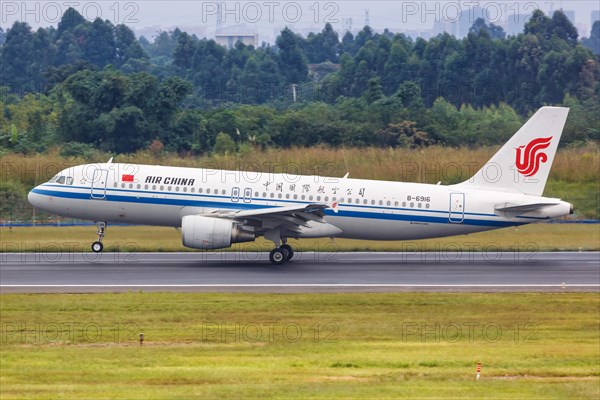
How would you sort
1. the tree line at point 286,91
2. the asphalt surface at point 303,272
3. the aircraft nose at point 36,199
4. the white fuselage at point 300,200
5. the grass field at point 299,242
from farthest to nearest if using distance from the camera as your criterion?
the tree line at point 286,91, the grass field at point 299,242, the aircraft nose at point 36,199, the white fuselage at point 300,200, the asphalt surface at point 303,272

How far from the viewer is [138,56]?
135m

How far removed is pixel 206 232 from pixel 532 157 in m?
12.4

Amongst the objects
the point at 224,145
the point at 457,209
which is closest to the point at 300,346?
the point at 457,209

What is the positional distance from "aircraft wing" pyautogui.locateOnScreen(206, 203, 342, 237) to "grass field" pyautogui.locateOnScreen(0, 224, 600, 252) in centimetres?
472

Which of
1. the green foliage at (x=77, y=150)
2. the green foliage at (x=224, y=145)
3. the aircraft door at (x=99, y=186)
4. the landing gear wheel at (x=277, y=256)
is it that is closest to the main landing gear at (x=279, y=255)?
the landing gear wheel at (x=277, y=256)

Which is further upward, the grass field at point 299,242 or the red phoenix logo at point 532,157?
the red phoenix logo at point 532,157

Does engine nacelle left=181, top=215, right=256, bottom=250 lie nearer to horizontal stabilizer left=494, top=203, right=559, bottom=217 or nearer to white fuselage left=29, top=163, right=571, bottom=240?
white fuselage left=29, top=163, right=571, bottom=240

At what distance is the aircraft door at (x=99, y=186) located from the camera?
39000 mm

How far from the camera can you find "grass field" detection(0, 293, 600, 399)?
20.3m

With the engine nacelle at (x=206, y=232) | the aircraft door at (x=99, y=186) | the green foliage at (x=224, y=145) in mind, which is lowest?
the engine nacelle at (x=206, y=232)

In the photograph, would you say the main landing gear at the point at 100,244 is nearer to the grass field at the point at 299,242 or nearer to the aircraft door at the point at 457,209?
the grass field at the point at 299,242

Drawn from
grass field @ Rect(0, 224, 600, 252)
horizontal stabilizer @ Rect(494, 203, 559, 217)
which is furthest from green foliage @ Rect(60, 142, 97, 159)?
horizontal stabilizer @ Rect(494, 203, 559, 217)

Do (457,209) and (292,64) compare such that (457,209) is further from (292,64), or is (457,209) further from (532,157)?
(292,64)

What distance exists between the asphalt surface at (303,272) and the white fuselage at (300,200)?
1.57m
